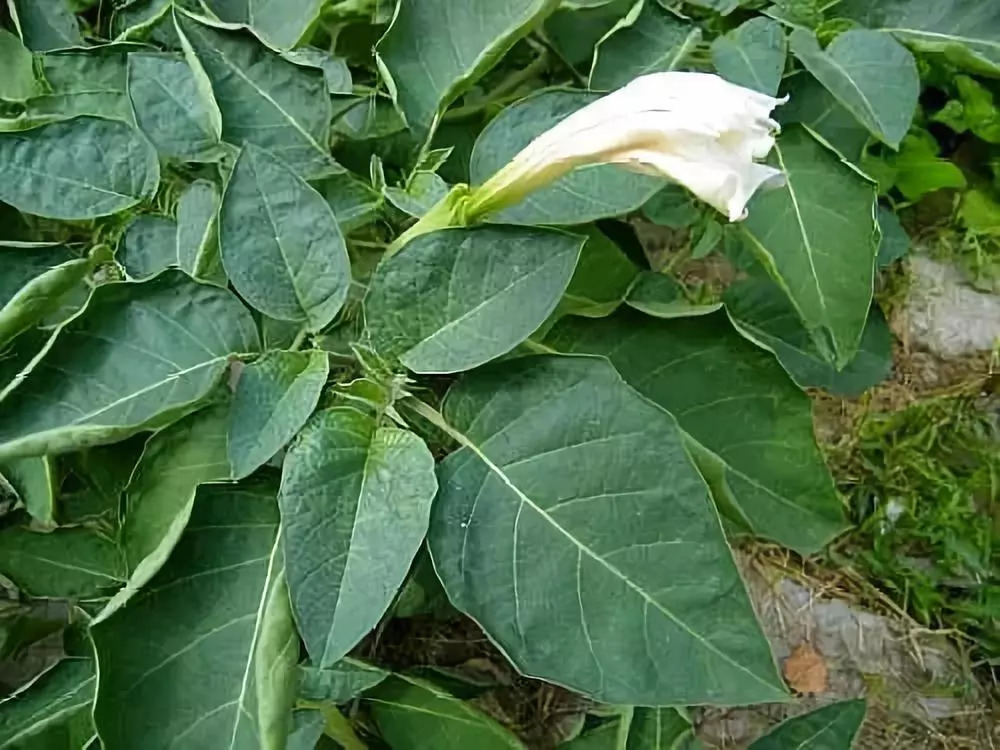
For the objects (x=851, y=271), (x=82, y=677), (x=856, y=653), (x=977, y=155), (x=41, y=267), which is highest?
(x=41, y=267)

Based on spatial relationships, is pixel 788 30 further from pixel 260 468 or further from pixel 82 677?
pixel 82 677

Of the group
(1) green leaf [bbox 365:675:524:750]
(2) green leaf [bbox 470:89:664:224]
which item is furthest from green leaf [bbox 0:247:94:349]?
(1) green leaf [bbox 365:675:524:750]

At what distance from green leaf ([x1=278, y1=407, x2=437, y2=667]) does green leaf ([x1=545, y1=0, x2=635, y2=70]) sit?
0.31m

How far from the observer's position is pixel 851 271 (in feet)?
2.21

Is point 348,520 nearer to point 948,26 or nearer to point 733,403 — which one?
point 733,403

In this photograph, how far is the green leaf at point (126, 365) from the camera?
53cm

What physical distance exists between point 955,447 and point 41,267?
0.83 m

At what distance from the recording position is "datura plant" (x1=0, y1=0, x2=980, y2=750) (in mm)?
528

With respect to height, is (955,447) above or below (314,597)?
below

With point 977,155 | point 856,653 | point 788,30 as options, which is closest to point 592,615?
point 788,30

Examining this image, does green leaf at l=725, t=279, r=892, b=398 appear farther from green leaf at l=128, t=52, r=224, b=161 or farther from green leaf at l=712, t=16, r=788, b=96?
green leaf at l=128, t=52, r=224, b=161

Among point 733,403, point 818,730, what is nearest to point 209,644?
point 733,403

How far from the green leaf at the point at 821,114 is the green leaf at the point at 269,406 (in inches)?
14.2

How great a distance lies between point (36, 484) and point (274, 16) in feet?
0.96
